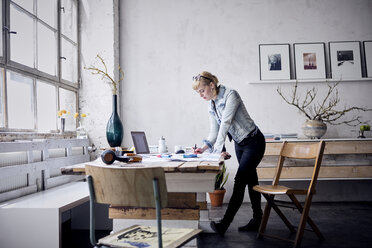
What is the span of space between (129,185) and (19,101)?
2376 mm

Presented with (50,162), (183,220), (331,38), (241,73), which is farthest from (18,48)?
(331,38)

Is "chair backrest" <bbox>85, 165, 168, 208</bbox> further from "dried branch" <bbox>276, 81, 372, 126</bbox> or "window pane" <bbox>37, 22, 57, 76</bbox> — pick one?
"dried branch" <bbox>276, 81, 372, 126</bbox>

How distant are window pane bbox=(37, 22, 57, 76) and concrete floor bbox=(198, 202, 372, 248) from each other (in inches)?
104

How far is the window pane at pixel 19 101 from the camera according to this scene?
3045 mm

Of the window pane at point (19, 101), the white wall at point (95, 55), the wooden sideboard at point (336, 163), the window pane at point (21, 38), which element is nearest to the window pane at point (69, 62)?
the white wall at point (95, 55)

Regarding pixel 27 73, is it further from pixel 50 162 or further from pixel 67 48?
pixel 67 48

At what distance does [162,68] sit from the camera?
4.88 meters

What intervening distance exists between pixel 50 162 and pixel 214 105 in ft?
5.92

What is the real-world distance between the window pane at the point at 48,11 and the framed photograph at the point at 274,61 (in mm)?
2928

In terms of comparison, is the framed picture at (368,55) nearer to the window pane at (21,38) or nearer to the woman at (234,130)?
the woman at (234,130)

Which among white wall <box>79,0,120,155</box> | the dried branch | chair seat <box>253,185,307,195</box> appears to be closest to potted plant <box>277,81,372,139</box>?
the dried branch

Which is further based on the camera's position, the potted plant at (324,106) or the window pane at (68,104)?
the potted plant at (324,106)

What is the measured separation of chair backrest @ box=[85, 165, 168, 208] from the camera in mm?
1355

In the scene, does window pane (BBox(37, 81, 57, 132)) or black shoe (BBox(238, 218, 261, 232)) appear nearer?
black shoe (BBox(238, 218, 261, 232))
